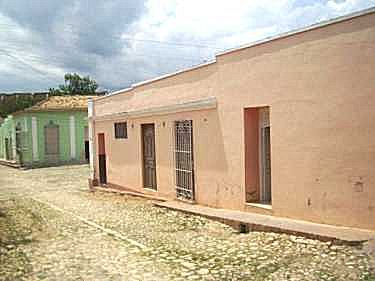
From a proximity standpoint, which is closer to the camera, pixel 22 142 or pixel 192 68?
pixel 192 68

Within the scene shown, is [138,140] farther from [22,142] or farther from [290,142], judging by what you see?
[22,142]

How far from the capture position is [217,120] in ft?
34.1

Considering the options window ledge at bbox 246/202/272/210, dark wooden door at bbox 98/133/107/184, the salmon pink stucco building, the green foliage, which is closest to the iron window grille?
the salmon pink stucco building

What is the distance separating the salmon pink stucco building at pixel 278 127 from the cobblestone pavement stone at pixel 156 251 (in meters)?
0.98

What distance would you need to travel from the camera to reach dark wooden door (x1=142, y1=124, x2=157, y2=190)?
14036 millimetres

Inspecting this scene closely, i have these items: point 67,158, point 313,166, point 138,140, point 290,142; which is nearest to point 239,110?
point 290,142

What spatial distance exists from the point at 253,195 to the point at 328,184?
7.72 ft

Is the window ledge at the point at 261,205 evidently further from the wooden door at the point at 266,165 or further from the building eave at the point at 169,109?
the building eave at the point at 169,109

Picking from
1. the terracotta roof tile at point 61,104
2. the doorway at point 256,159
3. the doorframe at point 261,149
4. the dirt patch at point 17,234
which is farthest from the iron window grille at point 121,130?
the terracotta roof tile at point 61,104

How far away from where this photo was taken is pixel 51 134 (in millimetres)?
33000

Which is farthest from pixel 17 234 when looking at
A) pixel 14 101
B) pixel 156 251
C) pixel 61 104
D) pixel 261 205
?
pixel 14 101

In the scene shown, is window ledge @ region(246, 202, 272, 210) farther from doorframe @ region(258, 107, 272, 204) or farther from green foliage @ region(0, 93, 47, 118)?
green foliage @ region(0, 93, 47, 118)

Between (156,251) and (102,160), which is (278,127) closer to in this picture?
(156,251)

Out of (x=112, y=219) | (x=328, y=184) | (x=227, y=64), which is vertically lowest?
(x=112, y=219)
